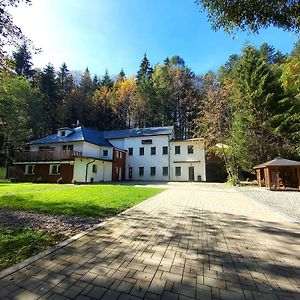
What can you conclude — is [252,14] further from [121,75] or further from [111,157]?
[121,75]

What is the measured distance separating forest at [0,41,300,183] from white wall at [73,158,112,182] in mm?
10378

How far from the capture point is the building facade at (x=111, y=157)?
1054 inches

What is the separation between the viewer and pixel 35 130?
41.8 m

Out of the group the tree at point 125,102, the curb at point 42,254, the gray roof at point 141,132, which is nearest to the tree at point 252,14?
the curb at point 42,254

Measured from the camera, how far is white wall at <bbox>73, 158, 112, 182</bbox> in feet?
86.5

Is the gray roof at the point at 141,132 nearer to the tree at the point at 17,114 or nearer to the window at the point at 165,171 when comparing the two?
the window at the point at 165,171

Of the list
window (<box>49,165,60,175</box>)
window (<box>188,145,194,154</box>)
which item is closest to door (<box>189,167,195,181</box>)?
window (<box>188,145,194,154</box>)

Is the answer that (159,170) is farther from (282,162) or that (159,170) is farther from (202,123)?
(282,162)

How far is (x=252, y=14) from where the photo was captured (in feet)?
21.8

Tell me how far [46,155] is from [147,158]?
49.8 ft

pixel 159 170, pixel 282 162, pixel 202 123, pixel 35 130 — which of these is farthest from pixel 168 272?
pixel 35 130

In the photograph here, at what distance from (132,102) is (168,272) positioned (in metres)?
45.8

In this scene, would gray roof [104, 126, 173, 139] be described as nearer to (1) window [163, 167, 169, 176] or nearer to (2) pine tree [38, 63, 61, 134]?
(1) window [163, 167, 169, 176]

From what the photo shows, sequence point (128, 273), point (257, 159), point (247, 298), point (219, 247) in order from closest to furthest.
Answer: point (247, 298)
point (128, 273)
point (219, 247)
point (257, 159)
